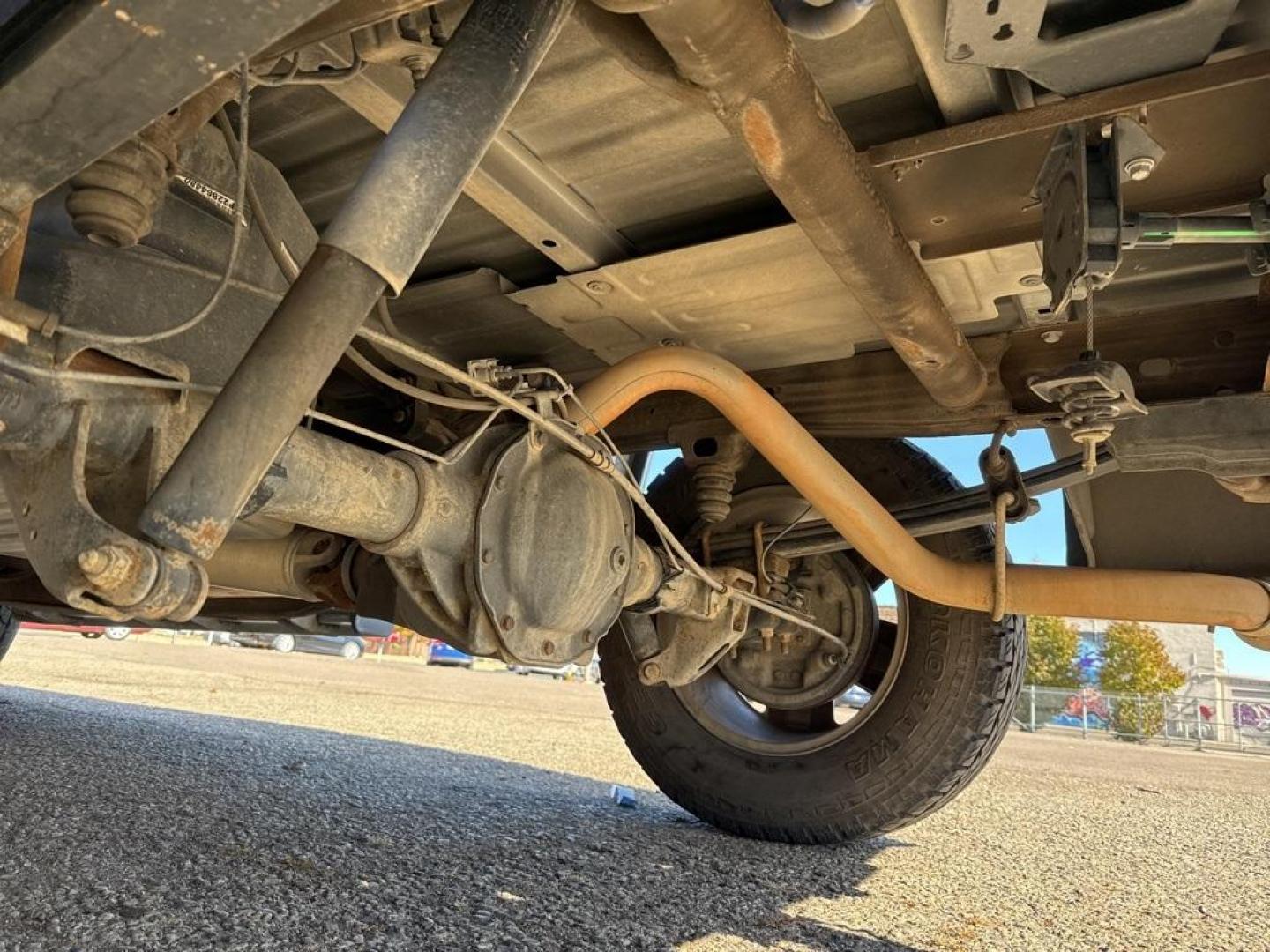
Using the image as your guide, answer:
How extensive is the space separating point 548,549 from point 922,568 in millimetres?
815

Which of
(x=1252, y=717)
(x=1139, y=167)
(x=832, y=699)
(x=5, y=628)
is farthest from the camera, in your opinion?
(x=1252, y=717)

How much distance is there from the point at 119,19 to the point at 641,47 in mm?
471

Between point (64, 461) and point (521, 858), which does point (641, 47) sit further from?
point (521, 858)

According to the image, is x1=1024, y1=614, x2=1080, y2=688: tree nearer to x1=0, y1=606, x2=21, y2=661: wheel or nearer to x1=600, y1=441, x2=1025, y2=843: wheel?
x1=600, y1=441, x2=1025, y2=843: wheel

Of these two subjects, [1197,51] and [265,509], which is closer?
[1197,51]

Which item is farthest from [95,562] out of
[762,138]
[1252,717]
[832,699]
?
[1252,717]

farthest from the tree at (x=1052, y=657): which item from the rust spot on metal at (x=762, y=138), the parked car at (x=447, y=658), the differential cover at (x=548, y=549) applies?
the rust spot on metal at (x=762, y=138)

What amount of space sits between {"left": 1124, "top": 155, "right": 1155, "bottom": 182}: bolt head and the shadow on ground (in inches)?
52.8

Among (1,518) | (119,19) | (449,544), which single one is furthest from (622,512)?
(119,19)

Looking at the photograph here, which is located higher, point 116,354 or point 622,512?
point 622,512

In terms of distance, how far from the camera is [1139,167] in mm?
1117

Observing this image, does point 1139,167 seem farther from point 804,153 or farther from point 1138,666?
point 1138,666

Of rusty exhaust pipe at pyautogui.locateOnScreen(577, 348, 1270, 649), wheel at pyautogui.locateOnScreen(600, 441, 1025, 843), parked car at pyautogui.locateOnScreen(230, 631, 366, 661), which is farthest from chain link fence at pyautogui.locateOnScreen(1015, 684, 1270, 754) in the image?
parked car at pyautogui.locateOnScreen(230, 631, 366, 661)

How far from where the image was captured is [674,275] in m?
1.59
